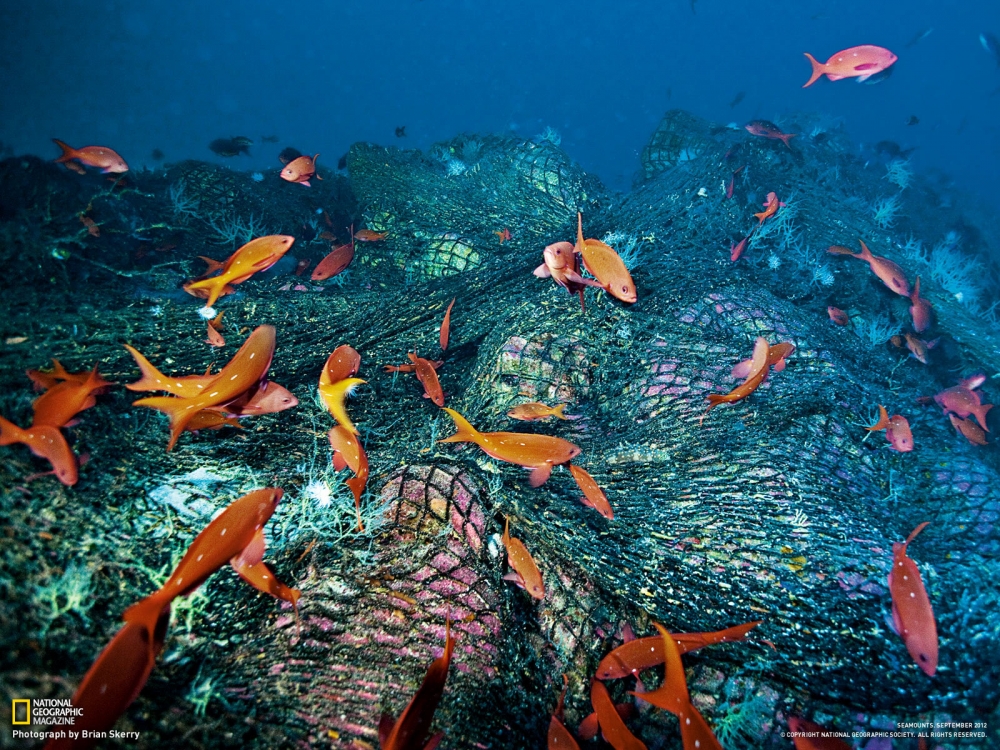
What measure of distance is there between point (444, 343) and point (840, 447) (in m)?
3.44

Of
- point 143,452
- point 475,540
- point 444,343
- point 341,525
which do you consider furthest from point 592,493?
point 143,452

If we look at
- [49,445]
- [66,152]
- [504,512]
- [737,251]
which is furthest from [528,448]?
[66,152]

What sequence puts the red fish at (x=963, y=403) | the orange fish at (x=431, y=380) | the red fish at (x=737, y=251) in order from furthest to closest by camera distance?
the red fish at (x=737, y=251) → the red fish at (x=963, y=403) → the orange fish at (x=431, y=380)

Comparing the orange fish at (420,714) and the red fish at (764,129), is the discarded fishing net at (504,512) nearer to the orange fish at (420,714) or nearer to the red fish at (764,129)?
the orange fish at (420,714)

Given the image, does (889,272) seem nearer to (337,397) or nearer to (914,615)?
(914,615)

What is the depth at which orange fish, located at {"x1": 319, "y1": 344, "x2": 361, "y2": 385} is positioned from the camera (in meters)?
2.28

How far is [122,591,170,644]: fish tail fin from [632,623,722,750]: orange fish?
164 centimetres

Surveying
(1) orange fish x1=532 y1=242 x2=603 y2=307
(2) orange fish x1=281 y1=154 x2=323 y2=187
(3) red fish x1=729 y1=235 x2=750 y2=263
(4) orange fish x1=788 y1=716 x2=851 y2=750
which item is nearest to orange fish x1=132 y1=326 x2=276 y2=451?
(1) orange fish x1=532 y1=242 x2=603 y2=307

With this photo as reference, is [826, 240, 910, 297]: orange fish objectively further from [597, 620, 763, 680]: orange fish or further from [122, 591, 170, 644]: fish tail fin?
[122, 591, 170, 644]: fish tail fin

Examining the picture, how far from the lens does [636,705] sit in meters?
2.28

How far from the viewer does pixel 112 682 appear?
1094mm

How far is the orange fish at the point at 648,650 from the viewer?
183 cm

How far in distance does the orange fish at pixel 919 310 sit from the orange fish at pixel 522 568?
20.9 ft

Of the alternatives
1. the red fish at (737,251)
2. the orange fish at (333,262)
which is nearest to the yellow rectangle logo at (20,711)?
the orange fish at (333,262)
